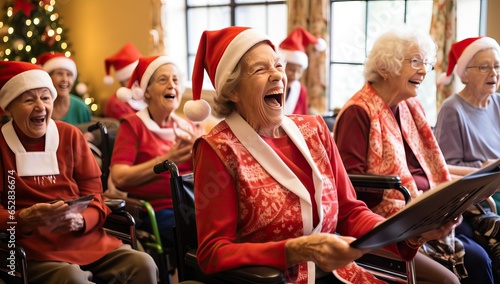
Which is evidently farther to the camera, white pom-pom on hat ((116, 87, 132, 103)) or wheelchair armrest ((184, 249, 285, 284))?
white pom-pom on hat ((116, 87, 132, 103))

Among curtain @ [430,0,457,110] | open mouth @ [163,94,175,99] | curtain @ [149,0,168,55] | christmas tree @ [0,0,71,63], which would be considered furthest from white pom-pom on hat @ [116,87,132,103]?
christmas tree @ [0,0,71,63]

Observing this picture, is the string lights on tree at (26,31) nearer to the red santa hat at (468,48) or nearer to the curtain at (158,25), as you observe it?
the curtain at (158,25)

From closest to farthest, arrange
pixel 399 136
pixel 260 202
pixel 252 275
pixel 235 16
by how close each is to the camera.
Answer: pixel 252 275, pixel 260 202, pixel 399 136, pixel 235 16

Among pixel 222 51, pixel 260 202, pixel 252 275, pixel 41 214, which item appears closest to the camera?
pixel 252 275

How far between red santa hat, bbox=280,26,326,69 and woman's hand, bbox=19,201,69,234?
2522 millimetres

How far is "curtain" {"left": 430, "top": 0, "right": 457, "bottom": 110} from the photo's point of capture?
401cm

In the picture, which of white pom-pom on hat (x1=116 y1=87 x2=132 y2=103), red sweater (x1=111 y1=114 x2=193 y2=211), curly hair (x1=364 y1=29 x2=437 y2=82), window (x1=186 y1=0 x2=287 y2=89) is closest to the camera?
curly hair (x1=364 y1=29 x2=437 y2=82)

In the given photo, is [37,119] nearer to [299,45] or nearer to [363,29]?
[299,45]

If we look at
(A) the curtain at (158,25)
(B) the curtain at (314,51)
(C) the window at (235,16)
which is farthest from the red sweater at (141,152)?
(A) the curtain at (158,25)

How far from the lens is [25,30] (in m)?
7.02

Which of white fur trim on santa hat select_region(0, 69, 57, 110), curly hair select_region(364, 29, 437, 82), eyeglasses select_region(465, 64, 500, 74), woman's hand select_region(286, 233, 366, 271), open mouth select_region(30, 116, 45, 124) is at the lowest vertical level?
woman's hand select_region(286, 233, 366, 271)

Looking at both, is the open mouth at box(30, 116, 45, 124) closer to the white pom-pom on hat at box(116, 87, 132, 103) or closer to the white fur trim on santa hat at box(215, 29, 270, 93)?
the white fur trim on santa hat at box(215, 29, 270, 93)

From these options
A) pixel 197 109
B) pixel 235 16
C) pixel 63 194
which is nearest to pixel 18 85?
pixel 63 194

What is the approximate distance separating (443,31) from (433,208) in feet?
9.62
